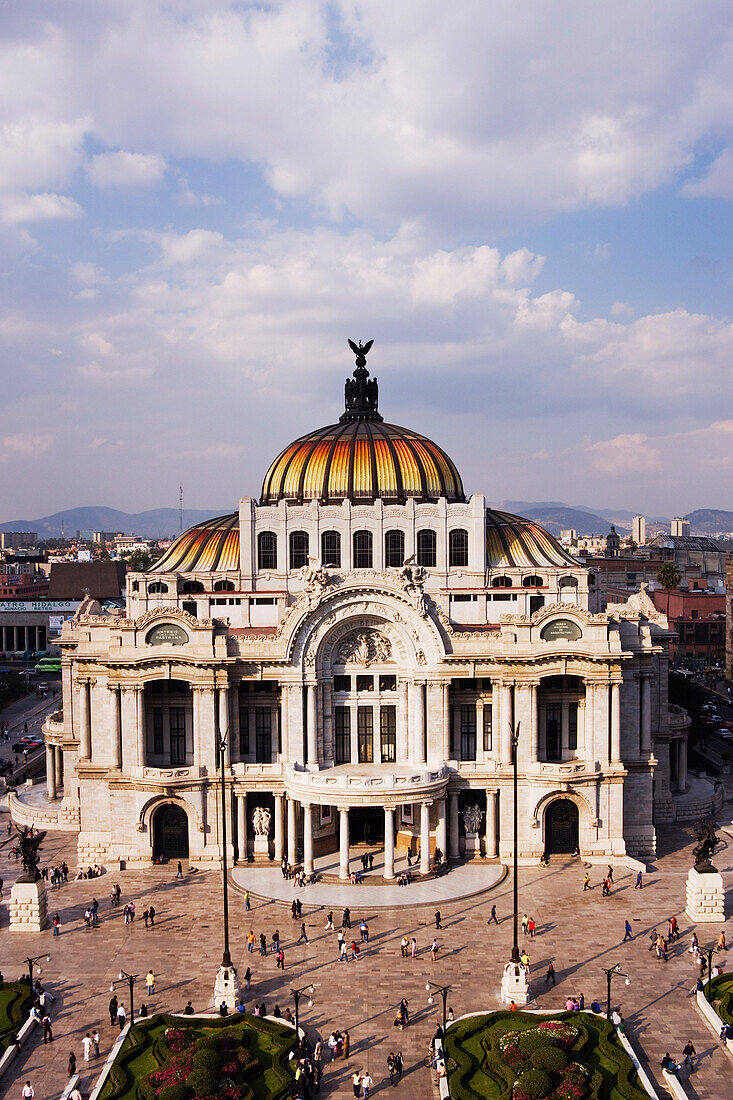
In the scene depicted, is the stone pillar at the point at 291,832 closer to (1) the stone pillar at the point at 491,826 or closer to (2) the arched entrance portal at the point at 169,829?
(2) the arched entrance portal at the point at 169,829

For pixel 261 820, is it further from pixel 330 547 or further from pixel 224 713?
pixel 330 547

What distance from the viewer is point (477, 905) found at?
57.3 m

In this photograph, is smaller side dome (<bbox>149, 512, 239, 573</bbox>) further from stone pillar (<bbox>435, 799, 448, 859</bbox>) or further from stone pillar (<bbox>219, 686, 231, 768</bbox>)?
stone pillar (<bbox>435, 799, 448, 859</bbox>)

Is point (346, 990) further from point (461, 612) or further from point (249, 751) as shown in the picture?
point (461, 612)

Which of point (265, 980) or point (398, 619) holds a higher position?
point (398, 619)

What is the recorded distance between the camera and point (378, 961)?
50.0 meters

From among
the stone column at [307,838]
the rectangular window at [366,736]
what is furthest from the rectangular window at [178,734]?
the rectangular window at [366,736]

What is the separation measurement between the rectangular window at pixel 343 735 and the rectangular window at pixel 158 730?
12.0m

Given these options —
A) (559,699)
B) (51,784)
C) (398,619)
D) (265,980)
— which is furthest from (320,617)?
(51,784)

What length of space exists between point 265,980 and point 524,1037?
1448cm

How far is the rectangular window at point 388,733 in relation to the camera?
67375 millimetres

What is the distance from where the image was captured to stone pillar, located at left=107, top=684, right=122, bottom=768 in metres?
65.2

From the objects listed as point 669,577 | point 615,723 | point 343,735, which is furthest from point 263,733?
point 669,577

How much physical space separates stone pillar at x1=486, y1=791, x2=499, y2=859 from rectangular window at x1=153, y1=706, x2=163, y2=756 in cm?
2235
